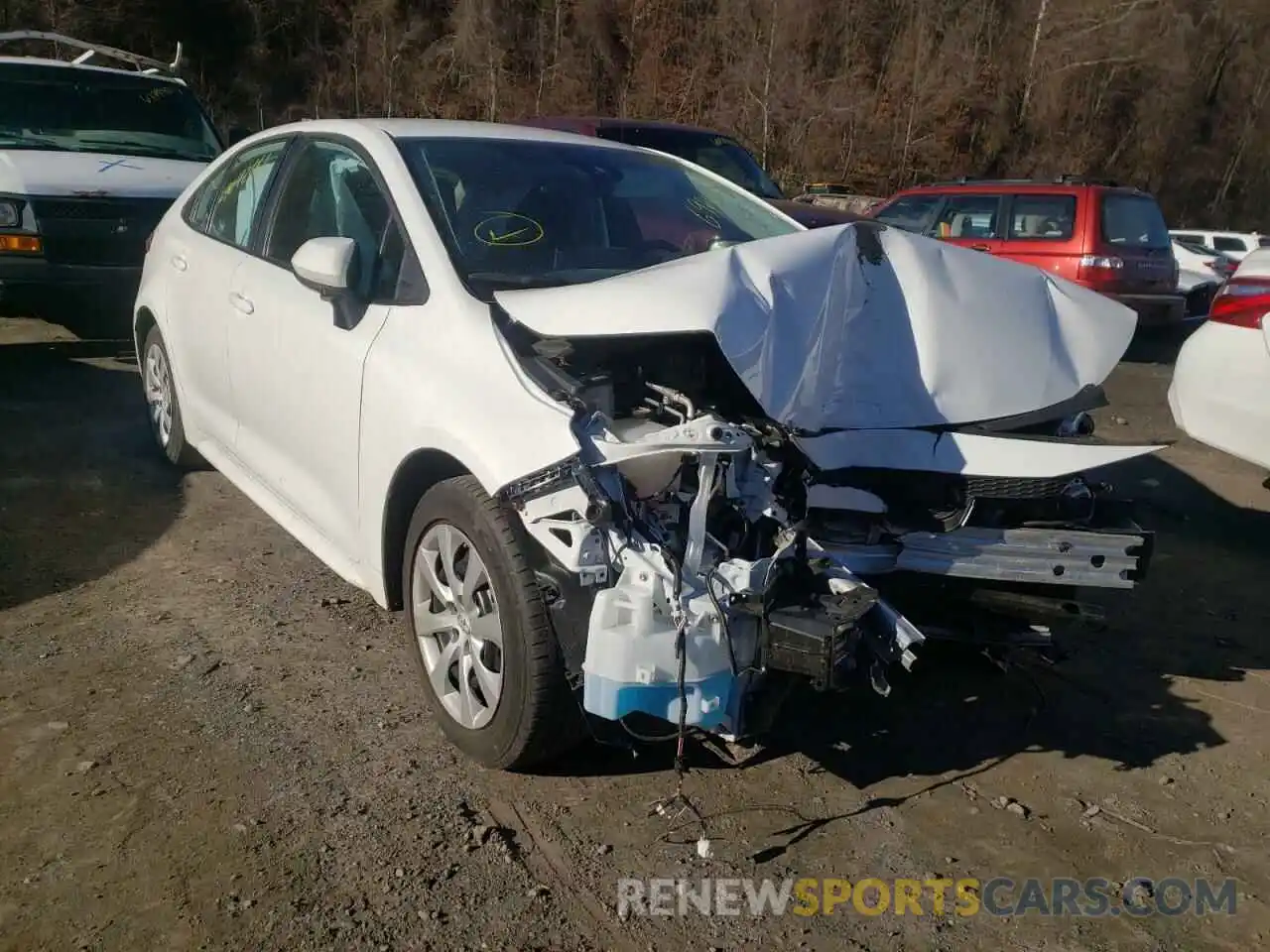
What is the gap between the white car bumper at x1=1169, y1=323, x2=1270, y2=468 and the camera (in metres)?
4.75

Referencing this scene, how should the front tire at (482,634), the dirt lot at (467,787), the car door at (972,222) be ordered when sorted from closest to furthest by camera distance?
the dirt lot at (467,787) < the front tire at (482,634) < the car door at (972,222)

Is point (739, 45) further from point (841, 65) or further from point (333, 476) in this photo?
point (333, 476)

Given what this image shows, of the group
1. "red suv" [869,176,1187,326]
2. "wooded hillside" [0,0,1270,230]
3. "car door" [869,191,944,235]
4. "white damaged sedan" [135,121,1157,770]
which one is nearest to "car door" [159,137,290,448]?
"white damaged sedan" [135,121,1157,770]

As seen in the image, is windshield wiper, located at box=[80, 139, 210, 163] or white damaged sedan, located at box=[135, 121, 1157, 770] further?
windshield wiper, located at box=[80, 139, 210, 163]

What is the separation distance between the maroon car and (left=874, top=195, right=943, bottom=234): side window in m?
2.54

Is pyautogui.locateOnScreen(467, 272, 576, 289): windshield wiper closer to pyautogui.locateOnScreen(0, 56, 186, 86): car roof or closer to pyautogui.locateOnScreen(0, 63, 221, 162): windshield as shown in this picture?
pyautogui.locateOnScreen(0, 63, 221, 162): windshield

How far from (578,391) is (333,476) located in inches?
46.9

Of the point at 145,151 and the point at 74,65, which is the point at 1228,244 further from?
the point at 74,65

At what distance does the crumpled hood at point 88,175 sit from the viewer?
7086 mm

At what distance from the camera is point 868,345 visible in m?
3.24

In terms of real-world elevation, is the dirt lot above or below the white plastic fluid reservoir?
below

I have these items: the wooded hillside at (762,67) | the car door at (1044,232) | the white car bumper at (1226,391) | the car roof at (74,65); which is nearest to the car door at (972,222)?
the car door at (1044,232)

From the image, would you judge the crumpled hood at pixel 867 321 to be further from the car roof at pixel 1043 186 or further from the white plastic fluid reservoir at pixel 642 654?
the car roof at pixel 1043 186

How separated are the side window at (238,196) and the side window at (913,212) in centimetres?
858
